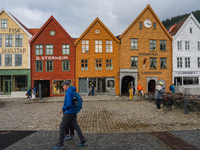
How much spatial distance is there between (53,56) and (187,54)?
22378 mm

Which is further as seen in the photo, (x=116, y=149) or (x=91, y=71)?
(x=91, y=71)

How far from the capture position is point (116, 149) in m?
3.95

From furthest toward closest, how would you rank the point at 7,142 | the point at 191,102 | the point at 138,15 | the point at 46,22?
the point at 138,15 < the point at 46,22 < the point at 191,102 < the point at 7,142

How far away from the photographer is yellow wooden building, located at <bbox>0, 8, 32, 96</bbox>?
67.8ft

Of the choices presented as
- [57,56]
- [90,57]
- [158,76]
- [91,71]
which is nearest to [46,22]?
[57,56]

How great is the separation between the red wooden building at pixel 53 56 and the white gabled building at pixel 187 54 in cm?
1741

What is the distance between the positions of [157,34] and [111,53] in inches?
340

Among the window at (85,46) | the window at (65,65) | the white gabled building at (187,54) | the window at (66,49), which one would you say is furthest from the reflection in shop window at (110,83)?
the white gabled building at (187,54)

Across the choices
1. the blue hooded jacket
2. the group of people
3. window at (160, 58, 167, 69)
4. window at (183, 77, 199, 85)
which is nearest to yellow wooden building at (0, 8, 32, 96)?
the group of people

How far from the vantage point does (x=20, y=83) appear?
20703 mm

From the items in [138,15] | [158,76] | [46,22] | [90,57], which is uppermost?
[138,15]

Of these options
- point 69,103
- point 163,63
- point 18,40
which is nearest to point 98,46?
point 163,63

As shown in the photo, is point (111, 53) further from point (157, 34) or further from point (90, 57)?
point (157, 34)

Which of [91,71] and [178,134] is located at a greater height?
[91,71]
